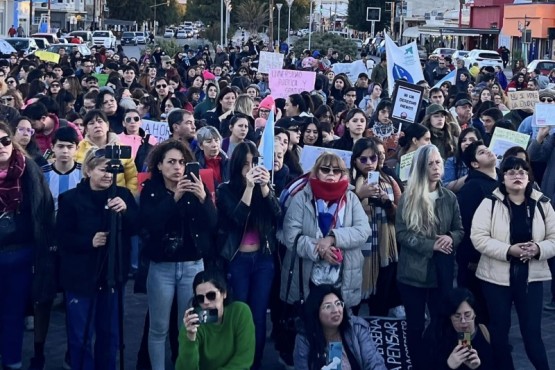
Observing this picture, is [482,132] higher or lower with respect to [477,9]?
lower

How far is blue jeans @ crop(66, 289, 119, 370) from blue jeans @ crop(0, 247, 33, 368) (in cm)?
44

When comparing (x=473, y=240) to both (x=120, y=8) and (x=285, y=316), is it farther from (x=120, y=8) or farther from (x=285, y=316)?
(x=120, y=8)

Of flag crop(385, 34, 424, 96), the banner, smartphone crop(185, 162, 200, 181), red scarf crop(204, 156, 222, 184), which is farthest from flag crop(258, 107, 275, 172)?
the banner

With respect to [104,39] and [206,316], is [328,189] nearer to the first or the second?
[206,316]

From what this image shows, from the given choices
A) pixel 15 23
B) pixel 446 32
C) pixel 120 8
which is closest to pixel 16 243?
pixel 446 32

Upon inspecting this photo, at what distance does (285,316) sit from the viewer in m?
8.05

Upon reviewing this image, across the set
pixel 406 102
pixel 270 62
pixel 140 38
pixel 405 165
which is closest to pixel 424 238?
pixel 405 165

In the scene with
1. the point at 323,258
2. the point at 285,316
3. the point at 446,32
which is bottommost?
the point at 285,316

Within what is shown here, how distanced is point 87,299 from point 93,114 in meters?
2.75

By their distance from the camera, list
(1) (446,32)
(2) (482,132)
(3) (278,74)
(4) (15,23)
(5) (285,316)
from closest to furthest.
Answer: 1. (5) (285,316)
2. (2) (482,132)
3. (3) (278,74)
4. (1) (446,32)
5. (4) (15,23)

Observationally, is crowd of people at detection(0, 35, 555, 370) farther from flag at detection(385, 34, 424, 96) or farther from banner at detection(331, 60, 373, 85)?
banner at detection(331, 60, 373, 85)

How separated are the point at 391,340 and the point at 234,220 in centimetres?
143

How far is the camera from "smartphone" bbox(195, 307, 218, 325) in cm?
622

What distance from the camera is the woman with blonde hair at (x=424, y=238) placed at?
763 centimetres
